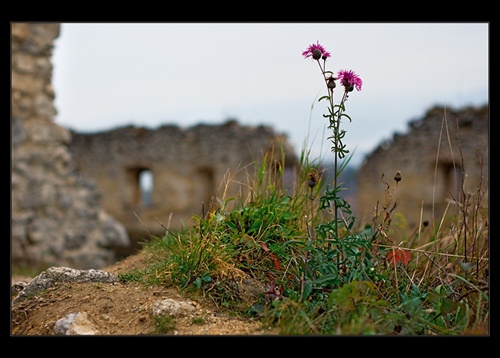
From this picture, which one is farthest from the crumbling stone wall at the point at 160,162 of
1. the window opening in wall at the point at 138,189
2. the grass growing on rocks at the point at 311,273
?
the grass growing on rocks at the point at 311,273

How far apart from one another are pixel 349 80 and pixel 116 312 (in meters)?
1.41

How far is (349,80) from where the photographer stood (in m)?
2.54

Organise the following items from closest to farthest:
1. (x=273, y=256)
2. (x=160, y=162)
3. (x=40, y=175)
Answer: (x=273, y=256), (x=40, y=175), (x=160, y=162)

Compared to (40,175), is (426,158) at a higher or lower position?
higher

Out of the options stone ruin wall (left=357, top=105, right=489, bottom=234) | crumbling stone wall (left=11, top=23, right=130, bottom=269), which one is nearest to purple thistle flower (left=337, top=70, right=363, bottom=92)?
crumbling stone wall (left=11, top=23, right=130, bottom=269)

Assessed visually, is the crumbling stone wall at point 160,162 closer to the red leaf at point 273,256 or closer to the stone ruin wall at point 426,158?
the stone ruin wall at point 426,158

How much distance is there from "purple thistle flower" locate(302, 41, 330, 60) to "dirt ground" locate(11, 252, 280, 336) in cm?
118

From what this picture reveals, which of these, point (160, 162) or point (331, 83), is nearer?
point (331, 83)

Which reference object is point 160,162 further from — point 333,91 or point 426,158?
point 333,91

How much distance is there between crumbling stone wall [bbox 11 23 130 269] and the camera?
20.5ft

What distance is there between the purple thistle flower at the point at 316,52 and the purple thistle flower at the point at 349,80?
12 cm

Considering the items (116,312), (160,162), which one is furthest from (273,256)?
(160,162)

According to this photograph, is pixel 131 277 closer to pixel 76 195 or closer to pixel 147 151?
pixel 76 195

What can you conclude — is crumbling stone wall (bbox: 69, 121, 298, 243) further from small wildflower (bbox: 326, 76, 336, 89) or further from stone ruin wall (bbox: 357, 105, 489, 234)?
small wildflower (bbox: 326, 76, 336, 89)
